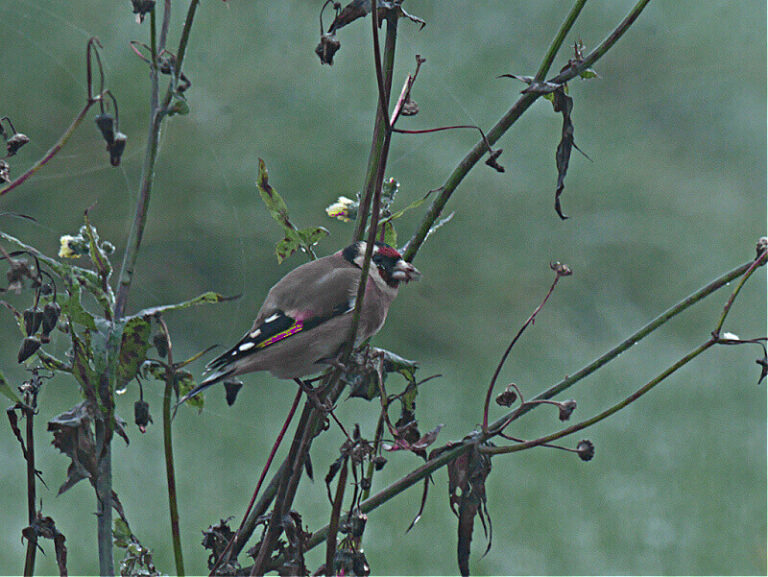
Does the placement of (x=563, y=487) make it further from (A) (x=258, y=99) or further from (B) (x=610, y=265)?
(A) (x=258, y=99)

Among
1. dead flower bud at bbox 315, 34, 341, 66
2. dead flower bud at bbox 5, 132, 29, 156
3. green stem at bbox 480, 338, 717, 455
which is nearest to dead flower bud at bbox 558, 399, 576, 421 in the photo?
green stem at bbox 480, 338, 717, 455

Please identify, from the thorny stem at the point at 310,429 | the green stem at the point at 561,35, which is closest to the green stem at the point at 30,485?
the thorny stem at the point at 310,429

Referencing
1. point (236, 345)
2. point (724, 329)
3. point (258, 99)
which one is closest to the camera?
point (236, 345)

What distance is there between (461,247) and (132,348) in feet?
2.34

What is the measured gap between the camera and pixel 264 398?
961 millimetres

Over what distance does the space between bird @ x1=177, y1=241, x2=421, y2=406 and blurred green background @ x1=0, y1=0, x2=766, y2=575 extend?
0.55 ft

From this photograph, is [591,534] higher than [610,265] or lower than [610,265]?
lower

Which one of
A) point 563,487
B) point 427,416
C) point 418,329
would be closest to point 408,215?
point 418,329

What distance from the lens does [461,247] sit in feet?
3.72

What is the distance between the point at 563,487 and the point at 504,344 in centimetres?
20

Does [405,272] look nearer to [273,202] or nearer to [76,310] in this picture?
[273,202]

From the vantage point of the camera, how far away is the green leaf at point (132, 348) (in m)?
0.47

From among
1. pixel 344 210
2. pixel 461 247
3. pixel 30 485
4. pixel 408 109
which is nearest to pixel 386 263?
pixel 344 210

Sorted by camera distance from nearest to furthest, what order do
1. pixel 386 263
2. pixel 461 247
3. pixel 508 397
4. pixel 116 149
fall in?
pixel 116 149, pixel 508 397, pixel 386 263, pixel 461 247
